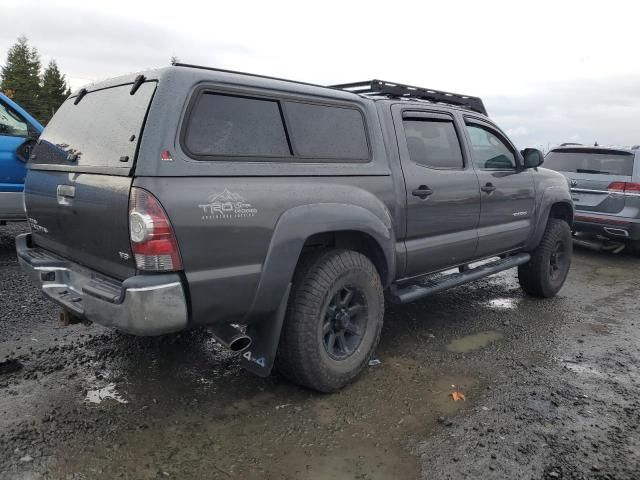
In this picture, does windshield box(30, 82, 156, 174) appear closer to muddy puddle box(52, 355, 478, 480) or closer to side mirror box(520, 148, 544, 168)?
muddy puddle box(52, 355, 478, 480)

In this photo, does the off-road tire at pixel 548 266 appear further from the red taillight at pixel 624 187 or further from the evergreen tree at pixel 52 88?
the evergreen tree at pixel 52 88

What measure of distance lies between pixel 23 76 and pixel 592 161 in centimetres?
6033

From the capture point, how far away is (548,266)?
536cm

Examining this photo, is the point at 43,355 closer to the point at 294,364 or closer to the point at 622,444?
the point at 294,364

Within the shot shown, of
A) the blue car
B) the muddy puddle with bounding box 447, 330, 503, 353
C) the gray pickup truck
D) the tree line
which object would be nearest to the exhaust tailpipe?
the gray pickup truck

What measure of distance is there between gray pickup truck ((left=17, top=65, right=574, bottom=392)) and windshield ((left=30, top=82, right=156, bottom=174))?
0.04 feet

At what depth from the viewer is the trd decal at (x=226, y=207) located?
246 centimetres

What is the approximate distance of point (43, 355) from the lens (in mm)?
3547

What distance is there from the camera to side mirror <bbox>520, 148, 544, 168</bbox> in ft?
15.8

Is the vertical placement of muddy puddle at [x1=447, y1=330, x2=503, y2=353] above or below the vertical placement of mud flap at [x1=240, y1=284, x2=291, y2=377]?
below

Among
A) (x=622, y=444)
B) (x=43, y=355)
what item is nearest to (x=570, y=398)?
(x=622, y=444)

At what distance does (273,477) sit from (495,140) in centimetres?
368

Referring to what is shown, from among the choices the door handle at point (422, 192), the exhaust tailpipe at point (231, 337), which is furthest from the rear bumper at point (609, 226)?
the exhaust tailpipe at point (231, 337)

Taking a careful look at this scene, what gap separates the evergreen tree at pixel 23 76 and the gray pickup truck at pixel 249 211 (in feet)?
171
